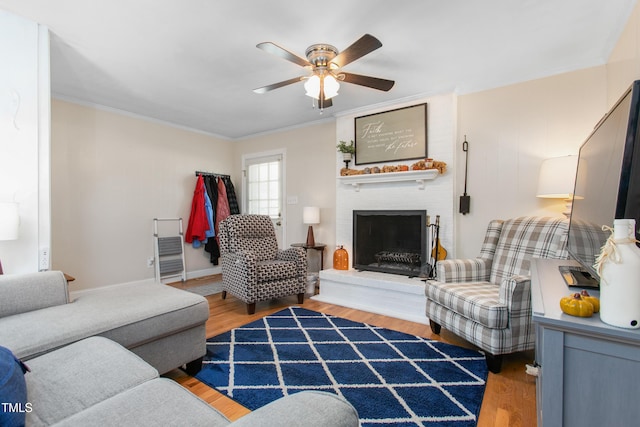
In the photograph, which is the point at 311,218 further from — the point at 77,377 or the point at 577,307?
the point at 577,307

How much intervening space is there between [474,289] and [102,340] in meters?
2.34

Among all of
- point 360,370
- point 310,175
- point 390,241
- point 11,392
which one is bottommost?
point 360,370

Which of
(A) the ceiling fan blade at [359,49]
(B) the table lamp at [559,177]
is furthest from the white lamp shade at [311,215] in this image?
(B) the table lamp at [559,177]

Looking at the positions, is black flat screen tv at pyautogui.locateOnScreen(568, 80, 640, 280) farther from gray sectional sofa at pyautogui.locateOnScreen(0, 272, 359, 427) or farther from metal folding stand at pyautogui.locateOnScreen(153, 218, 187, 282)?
metal folding stand at pyautogui.locateOnScreen(153, 218, 187, 282)

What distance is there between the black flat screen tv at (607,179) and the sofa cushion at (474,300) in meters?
0.57

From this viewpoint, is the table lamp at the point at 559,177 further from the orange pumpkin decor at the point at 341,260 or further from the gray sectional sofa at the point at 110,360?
the gray sectional sofa at the point at 110,360

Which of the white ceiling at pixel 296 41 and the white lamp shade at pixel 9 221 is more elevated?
the white ceiling at pixel 296 41

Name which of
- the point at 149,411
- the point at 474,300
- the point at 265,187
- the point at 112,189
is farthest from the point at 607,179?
the point at 112,189

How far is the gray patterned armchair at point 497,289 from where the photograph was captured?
196cm

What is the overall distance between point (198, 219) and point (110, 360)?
355 centimetres

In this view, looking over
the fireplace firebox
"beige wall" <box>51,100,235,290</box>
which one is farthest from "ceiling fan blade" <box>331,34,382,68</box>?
"beige wall" <box>51,100,235,290</box>

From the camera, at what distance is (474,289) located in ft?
7.62

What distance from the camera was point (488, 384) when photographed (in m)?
1.86

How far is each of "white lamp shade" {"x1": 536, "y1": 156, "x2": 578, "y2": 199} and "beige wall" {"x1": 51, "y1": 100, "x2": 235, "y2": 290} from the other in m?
4.41
